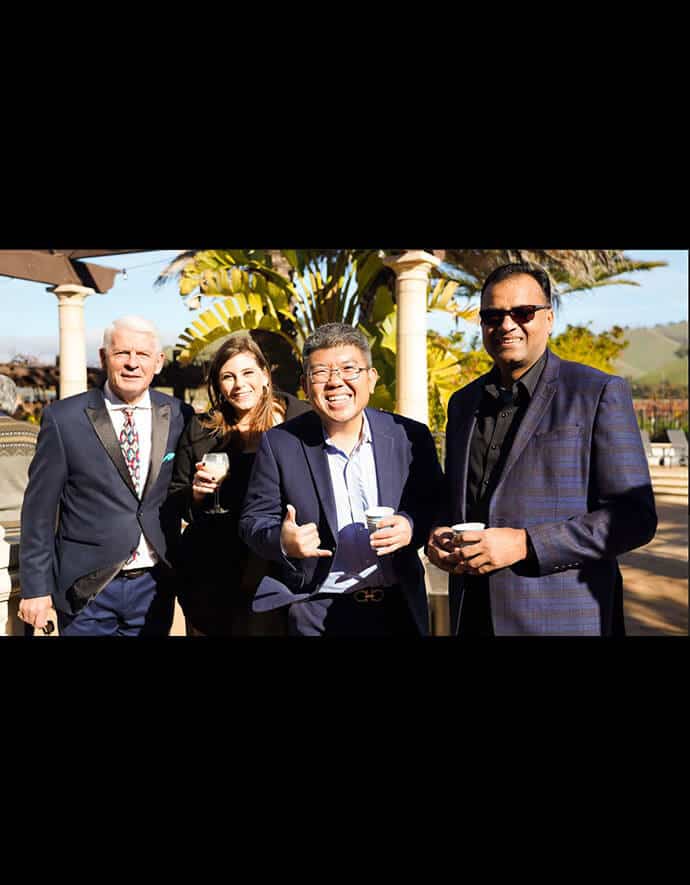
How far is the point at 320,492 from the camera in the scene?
2396mm

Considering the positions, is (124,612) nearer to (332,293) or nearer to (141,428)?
(141,428)

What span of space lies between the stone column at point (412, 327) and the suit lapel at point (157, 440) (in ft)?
13.7

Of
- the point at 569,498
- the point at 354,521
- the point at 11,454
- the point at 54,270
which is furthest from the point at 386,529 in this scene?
the point at 54,270

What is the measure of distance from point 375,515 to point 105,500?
1145mm

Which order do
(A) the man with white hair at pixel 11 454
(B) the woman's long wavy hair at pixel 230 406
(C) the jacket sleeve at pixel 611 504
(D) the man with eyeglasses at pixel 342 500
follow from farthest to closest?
(A) the man with white hair at pixel 11 454, (B) the woman's long wavy hair at pixel 230 406, (D) the man with eyeglasses at pixel 342 500, (C) the jacket sleeve at pixel 611 504

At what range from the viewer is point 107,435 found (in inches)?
106

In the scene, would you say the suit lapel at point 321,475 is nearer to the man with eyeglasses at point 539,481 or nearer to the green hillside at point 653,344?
the man with eyeglasses at point 539,481

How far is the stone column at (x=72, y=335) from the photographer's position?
29.5 feet

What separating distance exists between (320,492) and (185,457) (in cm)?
66

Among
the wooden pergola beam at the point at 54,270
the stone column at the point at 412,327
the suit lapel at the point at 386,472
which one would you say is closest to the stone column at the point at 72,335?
the wooden pergola beam at the point at 54,270

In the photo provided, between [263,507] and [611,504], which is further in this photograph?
[263,507]

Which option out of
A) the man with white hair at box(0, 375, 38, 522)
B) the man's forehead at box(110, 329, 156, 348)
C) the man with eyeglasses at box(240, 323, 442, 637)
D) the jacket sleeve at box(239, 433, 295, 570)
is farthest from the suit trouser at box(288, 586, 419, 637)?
the man with white hair at box(0, 375, 38, 522)
